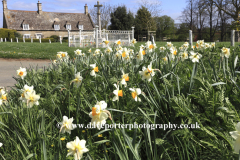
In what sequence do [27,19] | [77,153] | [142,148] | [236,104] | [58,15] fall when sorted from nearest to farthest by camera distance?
[77,153] < [142,148] < [236,104] < [27,19] < [58,15]

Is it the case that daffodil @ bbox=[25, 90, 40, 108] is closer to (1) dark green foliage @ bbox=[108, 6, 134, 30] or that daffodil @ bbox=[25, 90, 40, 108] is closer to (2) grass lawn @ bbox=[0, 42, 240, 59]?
(2) grass lawn @ bbox=[0, 42, 240, 59]

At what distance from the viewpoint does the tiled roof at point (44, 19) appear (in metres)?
41.4

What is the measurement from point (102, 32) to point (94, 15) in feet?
102

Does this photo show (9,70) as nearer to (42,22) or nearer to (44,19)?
(42,22)

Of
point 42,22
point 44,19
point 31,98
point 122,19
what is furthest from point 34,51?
point 44,19

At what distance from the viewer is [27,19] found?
138ft

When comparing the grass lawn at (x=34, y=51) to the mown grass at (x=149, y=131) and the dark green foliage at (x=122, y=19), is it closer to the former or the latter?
the mown grass at (x=149, y=131)

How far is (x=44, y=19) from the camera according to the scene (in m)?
43.4

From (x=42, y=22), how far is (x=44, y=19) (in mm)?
876

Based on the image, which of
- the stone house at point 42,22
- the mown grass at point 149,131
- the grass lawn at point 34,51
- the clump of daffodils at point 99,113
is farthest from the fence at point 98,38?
the stone house at point 42,22

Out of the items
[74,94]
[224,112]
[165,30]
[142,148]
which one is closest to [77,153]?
[142,148]

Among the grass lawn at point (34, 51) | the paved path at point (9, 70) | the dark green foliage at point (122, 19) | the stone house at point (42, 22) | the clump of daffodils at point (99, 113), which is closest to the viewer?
the clump of daffodils at point (99, 113)

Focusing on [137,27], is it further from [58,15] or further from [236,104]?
[236,104]

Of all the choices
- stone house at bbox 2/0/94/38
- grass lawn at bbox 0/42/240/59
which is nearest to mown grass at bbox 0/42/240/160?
grass lawn at bbox 0/42/240/59
